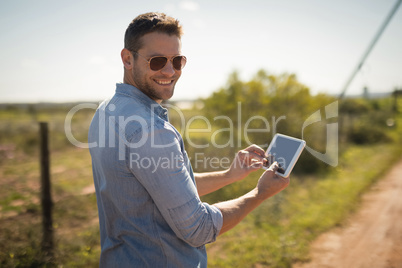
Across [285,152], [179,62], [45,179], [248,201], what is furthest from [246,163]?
[45,179]

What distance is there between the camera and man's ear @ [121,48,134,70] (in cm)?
141

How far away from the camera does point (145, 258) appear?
1200 mm

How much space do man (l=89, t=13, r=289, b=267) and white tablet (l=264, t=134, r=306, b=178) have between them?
13.6 inches

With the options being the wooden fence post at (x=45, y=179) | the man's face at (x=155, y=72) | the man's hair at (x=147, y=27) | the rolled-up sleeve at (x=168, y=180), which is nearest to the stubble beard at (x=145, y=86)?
the man's face at (x=155, y=72)

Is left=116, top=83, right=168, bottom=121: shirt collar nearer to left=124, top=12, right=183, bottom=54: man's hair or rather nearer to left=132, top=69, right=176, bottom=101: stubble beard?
left=132, top=69, right=176, bottom=101: stubble beard

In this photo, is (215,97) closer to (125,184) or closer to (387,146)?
(125,184)

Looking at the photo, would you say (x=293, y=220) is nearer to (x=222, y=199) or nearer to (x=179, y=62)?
(x=222, y=199)

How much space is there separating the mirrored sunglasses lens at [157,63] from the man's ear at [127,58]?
13 centimetres

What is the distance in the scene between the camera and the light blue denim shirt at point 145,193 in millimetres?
1061

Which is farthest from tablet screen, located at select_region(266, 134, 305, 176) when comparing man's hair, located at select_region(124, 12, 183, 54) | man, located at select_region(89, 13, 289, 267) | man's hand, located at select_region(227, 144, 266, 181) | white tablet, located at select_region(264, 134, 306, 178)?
man's hair, located at select_region(124, 12, 183, 54)

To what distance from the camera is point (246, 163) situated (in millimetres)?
2100

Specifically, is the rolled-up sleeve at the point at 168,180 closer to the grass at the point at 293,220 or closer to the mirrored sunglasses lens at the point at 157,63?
the mirrored sunglasses lens at the point at 157,63

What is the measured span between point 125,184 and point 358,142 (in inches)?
631

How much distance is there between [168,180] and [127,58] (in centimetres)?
79
